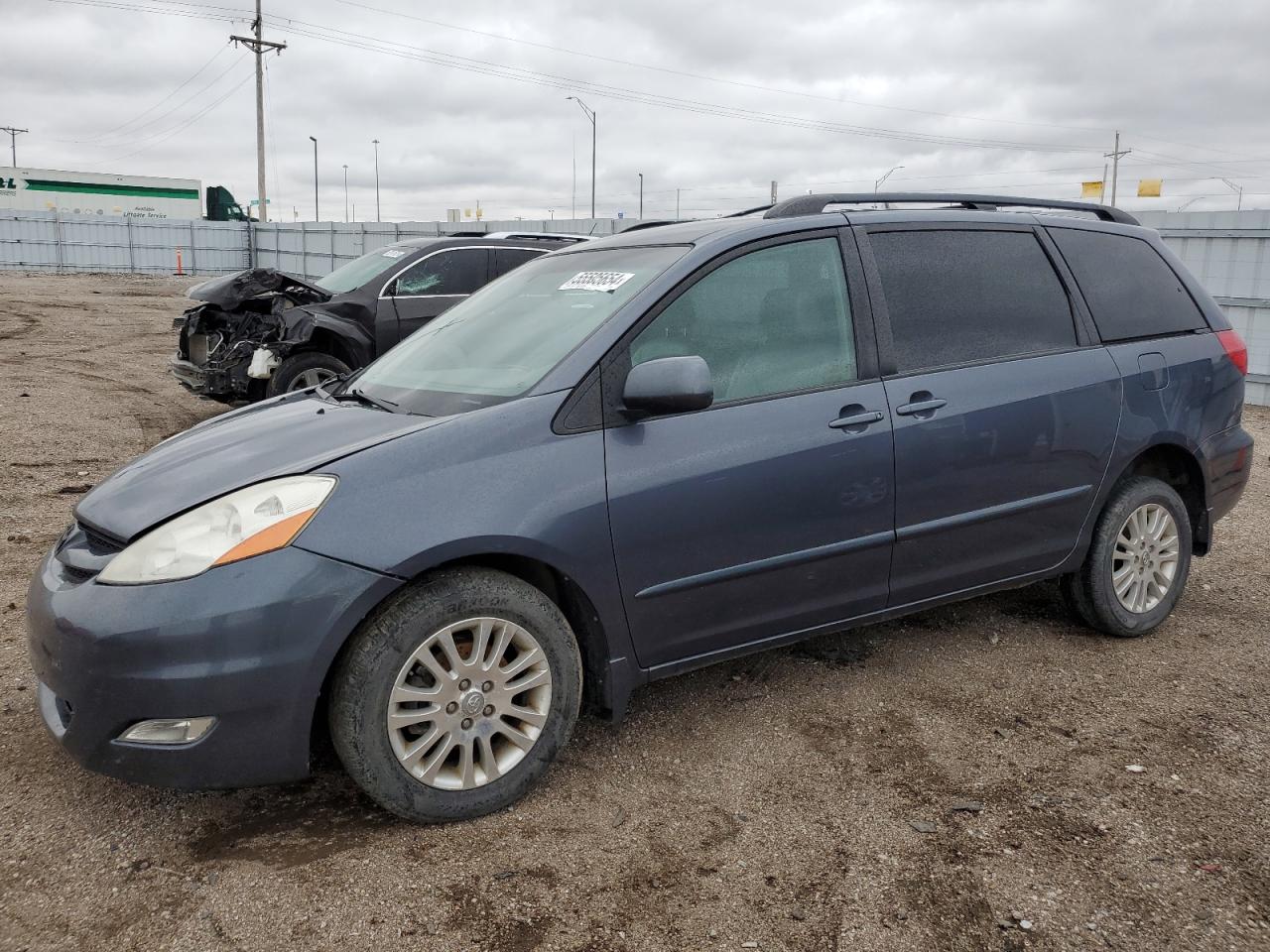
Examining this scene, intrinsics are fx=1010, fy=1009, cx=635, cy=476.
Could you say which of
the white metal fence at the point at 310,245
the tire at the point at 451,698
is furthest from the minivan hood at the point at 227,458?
the white metal fence at the point at 310,245

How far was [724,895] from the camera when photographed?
2.58 m

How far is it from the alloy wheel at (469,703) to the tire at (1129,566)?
256cm

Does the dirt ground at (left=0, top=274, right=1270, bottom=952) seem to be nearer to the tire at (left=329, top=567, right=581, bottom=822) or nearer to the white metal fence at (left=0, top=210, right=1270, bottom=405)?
the tire at (left=329, top=567, right=581, bottom=822)

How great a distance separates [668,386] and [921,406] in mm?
1105

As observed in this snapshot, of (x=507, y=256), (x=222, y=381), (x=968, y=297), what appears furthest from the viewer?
(x=507, y=256)

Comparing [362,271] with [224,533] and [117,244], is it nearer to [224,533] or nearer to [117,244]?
[224,533]

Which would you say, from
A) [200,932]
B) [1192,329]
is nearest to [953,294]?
[1192,329]

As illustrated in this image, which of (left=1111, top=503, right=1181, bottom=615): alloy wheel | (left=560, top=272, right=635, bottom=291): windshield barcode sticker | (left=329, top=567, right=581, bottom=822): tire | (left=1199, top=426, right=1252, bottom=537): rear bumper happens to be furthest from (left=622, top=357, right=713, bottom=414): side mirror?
(left=1199, top=426, right=1252, bottom=537): rear bumper

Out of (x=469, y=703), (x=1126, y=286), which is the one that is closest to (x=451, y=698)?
(x=469, y=703)

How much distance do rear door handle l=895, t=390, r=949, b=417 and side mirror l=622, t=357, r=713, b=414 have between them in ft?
2.94

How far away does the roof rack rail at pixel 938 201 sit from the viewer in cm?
382

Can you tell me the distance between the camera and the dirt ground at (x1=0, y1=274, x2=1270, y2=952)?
2459 millimetres

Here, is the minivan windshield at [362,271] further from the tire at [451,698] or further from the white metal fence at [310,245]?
the tire at [451,698]

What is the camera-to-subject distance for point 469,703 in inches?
112
